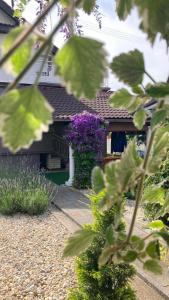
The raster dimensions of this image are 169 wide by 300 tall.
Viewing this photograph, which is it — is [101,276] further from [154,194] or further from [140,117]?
[140,117]

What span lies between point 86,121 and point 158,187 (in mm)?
10353

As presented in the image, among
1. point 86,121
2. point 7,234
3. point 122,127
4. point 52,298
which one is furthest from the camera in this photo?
point 122,127

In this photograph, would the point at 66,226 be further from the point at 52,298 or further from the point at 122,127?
the point at 122,127

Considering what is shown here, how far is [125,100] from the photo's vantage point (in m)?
0.63

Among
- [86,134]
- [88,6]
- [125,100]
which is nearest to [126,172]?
[125,100]

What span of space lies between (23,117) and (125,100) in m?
0.34

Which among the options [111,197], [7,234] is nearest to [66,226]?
[7,234]

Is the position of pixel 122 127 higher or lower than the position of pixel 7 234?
higher

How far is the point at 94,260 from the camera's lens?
363cm

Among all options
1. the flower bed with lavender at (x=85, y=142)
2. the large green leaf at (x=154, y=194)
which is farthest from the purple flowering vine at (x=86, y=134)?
the large green leaf at (x=154, y=194)

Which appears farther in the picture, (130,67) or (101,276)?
(101,276)

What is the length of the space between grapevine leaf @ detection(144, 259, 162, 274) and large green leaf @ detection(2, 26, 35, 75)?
1.15 feet

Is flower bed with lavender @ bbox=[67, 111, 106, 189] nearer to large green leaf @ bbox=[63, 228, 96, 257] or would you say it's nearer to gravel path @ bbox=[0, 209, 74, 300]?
gravel path @ bbox=[0, 209, 74, 300]

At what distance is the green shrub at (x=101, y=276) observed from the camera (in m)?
3.46
